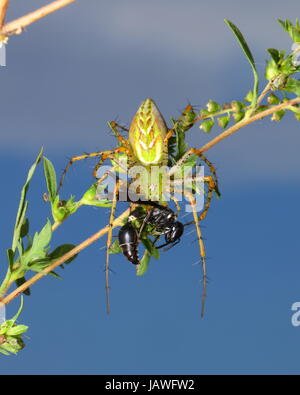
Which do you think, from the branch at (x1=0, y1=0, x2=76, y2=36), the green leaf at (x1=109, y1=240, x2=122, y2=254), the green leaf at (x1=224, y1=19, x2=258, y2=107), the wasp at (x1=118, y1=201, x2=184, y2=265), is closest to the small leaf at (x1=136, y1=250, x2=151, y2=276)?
the green leaf at (x1=109, y1=240, x2=122, y2=254)

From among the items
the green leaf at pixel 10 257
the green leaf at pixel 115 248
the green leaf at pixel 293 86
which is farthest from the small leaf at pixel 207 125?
the green leaf at pixel 10 257

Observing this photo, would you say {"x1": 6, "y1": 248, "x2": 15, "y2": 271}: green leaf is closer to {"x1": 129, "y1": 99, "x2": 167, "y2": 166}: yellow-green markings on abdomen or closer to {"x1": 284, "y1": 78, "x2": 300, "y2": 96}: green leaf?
{"x1": 129, "y1": 99, "x2": 167, "y2": 166}: yellow-green markings on abdomen

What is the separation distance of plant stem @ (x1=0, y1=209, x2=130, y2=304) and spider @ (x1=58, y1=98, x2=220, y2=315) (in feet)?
0.14

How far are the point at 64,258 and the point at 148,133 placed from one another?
574mm

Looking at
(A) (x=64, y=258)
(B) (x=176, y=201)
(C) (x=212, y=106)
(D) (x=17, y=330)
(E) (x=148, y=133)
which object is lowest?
(D) (x=17, y=330)

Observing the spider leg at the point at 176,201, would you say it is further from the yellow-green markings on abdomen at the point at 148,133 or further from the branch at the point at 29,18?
the branch at the point at 29,18

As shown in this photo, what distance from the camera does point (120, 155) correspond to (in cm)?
250

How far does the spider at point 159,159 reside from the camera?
234cm

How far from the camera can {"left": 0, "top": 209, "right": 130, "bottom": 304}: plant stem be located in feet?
7.77

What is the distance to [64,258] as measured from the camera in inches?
95.0

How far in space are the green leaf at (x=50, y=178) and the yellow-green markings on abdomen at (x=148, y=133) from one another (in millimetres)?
392

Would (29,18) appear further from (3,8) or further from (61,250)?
(61,250)

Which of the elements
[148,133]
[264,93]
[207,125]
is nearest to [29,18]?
[148,133]

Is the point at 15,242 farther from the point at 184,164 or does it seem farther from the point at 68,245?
the point at 184,164
